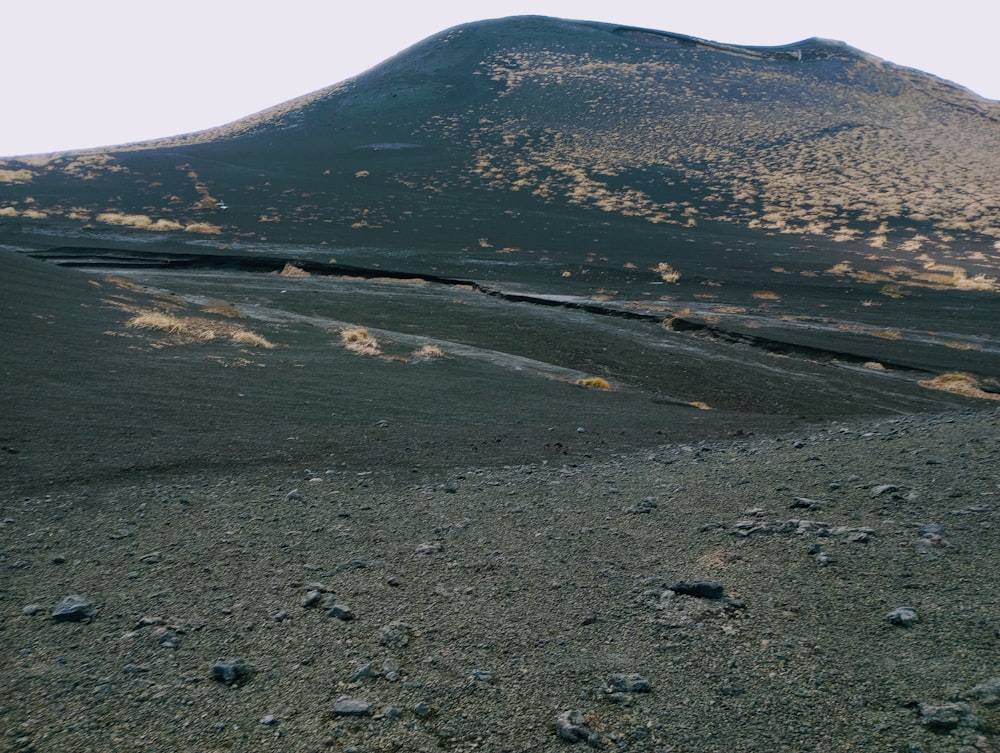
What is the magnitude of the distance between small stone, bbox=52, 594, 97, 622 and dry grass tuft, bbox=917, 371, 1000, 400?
2048cm

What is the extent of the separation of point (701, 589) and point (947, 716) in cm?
237

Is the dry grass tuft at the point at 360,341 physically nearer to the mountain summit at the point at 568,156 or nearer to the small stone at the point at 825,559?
the small stone at the point at 825,559

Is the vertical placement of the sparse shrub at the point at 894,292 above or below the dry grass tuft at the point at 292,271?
below

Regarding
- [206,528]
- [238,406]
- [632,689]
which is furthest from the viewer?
[238,406]

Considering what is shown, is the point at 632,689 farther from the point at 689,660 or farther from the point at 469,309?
the point at 469,309

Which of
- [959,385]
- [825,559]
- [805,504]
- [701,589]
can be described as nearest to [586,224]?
[959,385]

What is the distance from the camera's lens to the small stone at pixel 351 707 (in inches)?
204

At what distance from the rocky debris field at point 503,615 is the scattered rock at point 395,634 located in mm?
25

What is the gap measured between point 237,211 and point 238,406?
41037 mm

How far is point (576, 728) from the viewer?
495 centimetres

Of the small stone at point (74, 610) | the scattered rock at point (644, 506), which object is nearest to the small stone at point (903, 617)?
the scattered rock at point (644, 506)

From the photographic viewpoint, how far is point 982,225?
52.1 m

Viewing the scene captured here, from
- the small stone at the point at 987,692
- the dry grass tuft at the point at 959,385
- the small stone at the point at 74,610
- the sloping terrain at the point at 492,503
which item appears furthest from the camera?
the dry grass tuft at the point at 959,385

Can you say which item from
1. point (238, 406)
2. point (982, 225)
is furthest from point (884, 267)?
point (238, 406)
